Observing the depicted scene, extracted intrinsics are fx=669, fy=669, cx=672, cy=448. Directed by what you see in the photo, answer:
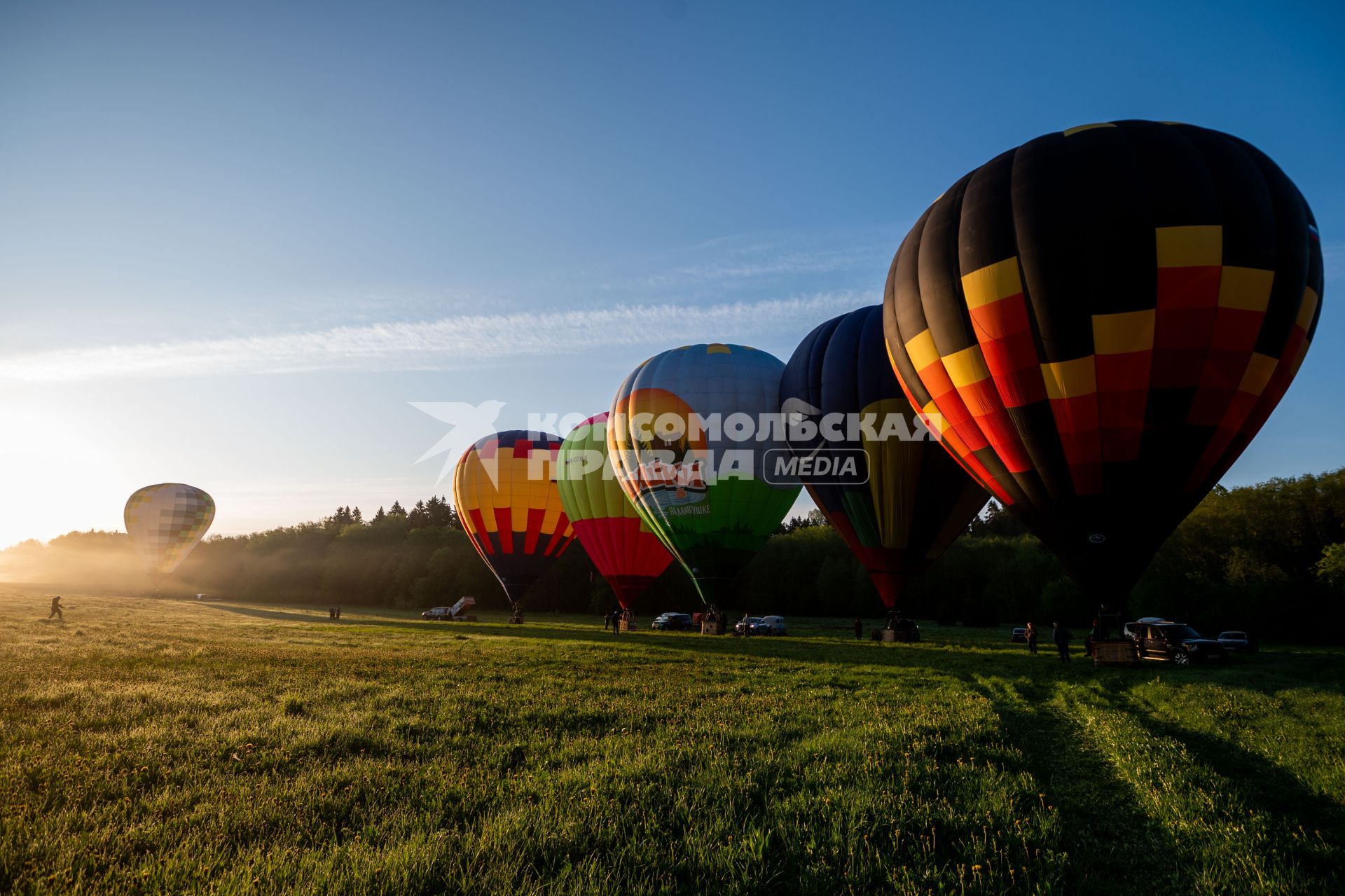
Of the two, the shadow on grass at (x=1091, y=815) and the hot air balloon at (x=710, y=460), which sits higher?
the hot air balloon at (x=710, y=460)

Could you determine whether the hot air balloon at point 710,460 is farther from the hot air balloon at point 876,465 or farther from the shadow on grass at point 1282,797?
the shadow on grass at point 1282,797

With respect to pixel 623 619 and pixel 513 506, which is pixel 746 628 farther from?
pixel 513 506

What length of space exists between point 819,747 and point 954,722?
2244 mm

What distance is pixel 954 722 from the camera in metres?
7.21

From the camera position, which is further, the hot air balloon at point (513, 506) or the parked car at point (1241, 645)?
the hot air balloon at point (513, 506)

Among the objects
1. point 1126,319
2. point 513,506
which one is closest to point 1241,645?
point 1126,319

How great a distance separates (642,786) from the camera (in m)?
4.60

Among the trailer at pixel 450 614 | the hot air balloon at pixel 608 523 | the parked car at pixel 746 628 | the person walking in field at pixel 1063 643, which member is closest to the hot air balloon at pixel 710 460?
the hot air balloon at pixel 608 523

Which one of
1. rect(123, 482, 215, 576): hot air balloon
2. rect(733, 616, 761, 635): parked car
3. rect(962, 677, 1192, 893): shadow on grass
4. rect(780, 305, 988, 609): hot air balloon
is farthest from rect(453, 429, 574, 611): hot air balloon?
rect(123, 482, 215, 576): hot air balloon

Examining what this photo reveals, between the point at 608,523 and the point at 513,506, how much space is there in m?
6.70

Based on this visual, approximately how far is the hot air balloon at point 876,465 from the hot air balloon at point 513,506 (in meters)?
15.8

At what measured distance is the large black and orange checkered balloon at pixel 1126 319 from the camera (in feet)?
37.2

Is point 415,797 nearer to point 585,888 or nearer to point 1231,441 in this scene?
point 585,888

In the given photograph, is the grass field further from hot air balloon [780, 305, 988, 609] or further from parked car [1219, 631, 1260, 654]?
parked car [1219, 631, 1260, 654]
